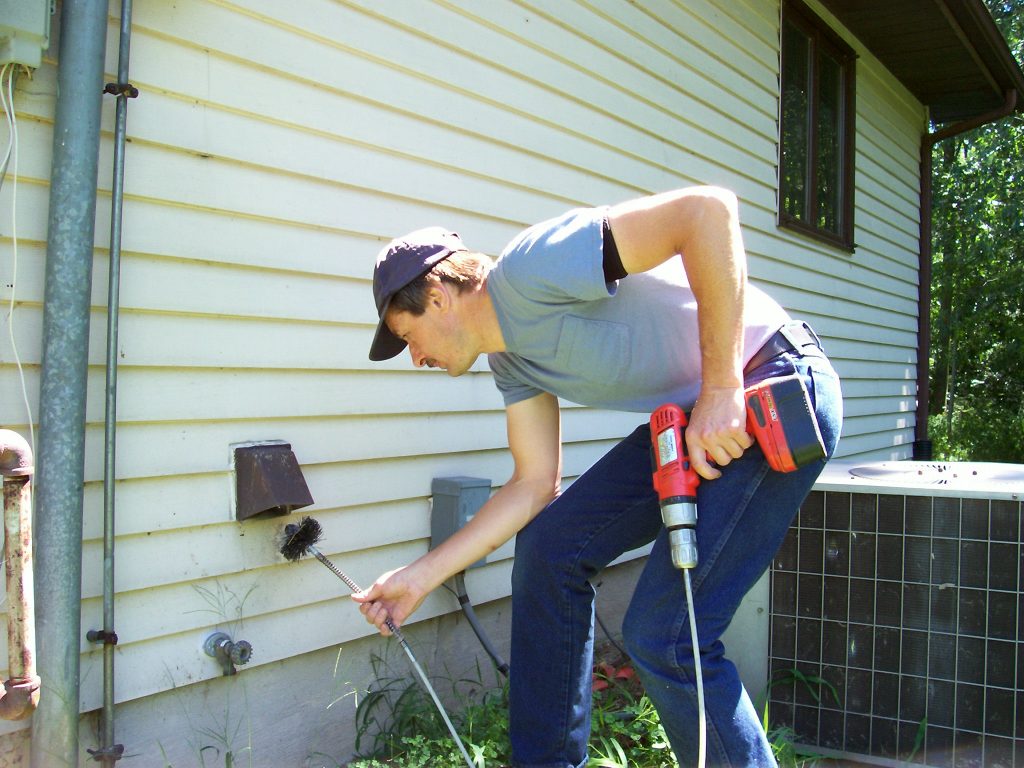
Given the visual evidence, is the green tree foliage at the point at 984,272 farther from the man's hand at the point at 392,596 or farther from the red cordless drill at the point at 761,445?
the man's hand at the point at 392,596

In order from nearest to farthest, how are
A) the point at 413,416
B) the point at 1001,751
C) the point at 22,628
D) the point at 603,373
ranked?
1. the point at 22,628
2. the point at 603,373
3. the point at 1001,751
4. the point at 413,416

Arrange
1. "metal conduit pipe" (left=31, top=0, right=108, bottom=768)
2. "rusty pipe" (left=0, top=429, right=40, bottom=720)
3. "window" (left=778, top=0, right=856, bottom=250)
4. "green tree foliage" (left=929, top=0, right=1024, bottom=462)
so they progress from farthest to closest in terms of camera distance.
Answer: "green tree foliage" (left=929, top=0, right=1024, bottom=462), "window" (left=778, top=0, right=856, bottom=250), "metal conduit pipe" (left=31, top=0, right=108, bottom=768), "rusty pipe" (left=0, top=429, right=40, bottom=720)

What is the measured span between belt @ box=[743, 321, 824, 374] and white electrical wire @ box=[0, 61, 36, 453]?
169 cm

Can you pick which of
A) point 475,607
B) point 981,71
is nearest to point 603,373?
point 475,607

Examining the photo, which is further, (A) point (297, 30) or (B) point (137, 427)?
(A) point (297, 30)

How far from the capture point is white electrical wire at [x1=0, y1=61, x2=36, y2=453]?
83.4 inches

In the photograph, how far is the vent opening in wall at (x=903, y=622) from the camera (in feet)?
9.12

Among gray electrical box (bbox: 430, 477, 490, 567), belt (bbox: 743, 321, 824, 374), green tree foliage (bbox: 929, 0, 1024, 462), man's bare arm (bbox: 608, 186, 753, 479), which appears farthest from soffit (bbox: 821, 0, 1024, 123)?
man's bare arm (bbox: 608, 186, 753, 479)

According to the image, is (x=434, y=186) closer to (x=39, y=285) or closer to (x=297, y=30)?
(x=297, y=30)

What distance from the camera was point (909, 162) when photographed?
28.6ft

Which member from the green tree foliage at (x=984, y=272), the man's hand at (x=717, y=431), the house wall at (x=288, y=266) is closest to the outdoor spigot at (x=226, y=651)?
the house wall at (x=288, y=266)

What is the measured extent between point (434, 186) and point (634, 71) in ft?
5.51

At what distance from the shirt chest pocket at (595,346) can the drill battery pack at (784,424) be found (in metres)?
0.32

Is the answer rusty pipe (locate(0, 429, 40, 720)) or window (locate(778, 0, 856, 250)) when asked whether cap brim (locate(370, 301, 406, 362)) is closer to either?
rusty pipe (locate(0, 429, 40, 720))
